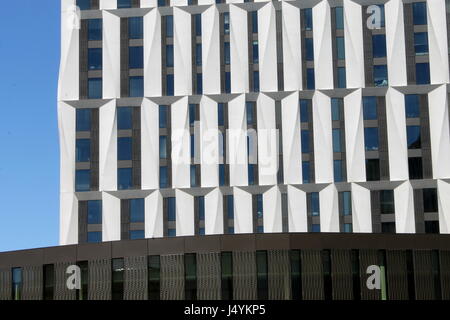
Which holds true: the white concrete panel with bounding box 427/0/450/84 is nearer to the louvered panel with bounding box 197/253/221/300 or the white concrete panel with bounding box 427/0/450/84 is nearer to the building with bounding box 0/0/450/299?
the building with bounding box 0/0/450/299

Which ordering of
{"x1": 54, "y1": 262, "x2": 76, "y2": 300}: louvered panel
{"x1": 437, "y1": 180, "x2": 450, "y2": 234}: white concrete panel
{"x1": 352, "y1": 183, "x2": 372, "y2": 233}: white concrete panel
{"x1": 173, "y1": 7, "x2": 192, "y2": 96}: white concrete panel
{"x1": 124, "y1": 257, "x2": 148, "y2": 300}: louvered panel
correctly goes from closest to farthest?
{"x1": 124, "y1": 257, "x2": 148, "y2": 300}: louvered panel, {"x1": 54, "y1": 262, "x2": 76, "y2": 300}: louvered panel, {"x1": 437, "y1": 180, "x2": 450, "y2": 234}: white concrete panel, {"x1": 352, "y1": 183, "x2": 372, "y2": 233}: white concrete panel, {"x1": 173, "y1": 7, "x2": 192, "y2": 96}: white concrete panel

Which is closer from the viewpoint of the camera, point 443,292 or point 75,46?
point 443,292

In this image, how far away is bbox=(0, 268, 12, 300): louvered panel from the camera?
51.4 metres

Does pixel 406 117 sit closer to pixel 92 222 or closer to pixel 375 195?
pixel 375 195

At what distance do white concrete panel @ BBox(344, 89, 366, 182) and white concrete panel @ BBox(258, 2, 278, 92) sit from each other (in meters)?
6.40

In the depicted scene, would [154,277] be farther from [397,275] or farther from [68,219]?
[68,219]

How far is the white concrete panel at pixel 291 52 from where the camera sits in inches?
3046

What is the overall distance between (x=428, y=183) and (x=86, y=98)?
1157 inches

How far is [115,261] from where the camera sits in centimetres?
4912

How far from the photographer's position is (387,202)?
75.8 metres

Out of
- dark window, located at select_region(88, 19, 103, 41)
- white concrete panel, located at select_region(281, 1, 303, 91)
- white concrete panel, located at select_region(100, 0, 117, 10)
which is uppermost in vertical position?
white concrete panel, located at select_region(100, 0, 117, 10)

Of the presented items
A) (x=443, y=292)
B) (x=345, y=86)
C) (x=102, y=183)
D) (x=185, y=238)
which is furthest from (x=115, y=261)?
(x=345, y=86)

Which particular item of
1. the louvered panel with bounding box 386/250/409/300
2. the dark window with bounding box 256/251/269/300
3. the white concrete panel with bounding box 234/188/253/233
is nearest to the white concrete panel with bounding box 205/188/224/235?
the white concrete panel with bounding box 234/188/253/233

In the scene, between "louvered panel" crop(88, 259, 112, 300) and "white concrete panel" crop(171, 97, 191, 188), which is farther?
"white concrete panel" crop(171, 97, 191, 188)
